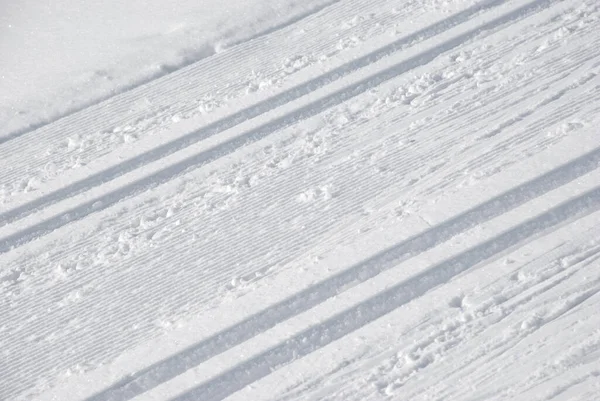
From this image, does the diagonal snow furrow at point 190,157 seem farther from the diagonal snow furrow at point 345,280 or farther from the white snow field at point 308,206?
the diagonal snow furrow at point 345,280

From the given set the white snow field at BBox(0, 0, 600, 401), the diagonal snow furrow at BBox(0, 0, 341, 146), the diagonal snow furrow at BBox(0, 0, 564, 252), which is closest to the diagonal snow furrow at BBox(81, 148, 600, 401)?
the white snow field at BBox(0, 0, 600, 401)

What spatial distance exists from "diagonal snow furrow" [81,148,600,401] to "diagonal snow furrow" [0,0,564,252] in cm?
65

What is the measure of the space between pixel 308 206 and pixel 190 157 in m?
0.49

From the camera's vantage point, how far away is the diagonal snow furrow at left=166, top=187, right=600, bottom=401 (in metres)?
2.41

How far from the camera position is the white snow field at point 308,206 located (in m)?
2.41

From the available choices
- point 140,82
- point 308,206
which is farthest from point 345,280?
point 140,82

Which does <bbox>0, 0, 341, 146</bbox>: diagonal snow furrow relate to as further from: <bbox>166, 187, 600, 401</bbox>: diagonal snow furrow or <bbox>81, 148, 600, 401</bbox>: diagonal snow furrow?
<bbox>166, 187, 600, 401</bbox>: diagonal snow furrow

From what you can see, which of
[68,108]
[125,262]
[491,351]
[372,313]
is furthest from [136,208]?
[491,351]

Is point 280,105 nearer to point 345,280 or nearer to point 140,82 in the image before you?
point 140,82

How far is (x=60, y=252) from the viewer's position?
8.99 feet

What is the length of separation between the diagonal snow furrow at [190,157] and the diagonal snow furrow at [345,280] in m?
0.65

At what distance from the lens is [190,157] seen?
291 centimetres

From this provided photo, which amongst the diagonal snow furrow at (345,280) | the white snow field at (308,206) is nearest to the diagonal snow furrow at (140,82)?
the white snow field at (308,206)

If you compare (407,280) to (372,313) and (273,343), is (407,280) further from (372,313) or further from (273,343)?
(273,343)
